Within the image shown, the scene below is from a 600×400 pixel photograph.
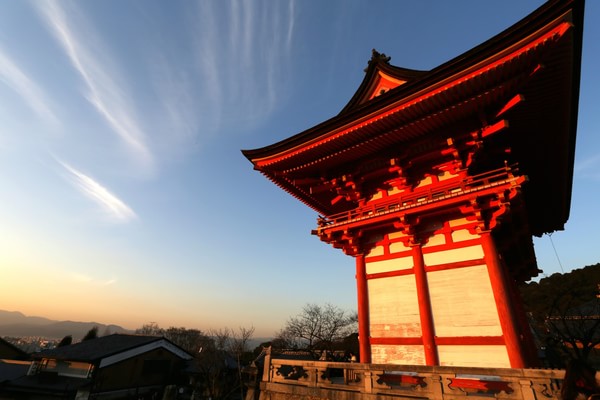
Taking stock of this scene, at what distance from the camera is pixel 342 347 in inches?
1714

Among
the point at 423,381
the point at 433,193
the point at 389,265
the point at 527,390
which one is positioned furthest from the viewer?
the point at 389,265

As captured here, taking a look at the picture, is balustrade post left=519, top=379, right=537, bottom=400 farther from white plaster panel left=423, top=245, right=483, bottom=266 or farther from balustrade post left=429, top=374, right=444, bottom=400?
white plaster panel left=423, top=245, right=483, bottom=266

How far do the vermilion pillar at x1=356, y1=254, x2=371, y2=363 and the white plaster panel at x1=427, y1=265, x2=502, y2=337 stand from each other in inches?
81.2

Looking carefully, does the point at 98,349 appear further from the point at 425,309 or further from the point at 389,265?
the point at 425,309

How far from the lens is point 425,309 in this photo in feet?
26.9

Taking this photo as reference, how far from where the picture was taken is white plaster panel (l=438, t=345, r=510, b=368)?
23.0 feet

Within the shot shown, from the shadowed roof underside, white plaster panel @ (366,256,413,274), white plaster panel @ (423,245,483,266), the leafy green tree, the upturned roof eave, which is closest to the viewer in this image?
the upturned roof eave

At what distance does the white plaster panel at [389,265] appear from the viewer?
30.5ft

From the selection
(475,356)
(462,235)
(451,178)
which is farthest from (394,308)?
(451,178)

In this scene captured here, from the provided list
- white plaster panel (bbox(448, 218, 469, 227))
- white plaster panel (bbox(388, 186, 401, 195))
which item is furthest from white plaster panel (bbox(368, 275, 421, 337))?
white plaster panel (bbox(388, 186, 401, 195))

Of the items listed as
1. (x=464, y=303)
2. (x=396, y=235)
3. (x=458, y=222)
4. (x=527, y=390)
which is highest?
(x=458, y=222)

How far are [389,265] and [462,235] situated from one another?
2423 millimetres

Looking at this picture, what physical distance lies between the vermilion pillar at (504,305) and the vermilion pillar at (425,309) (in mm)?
1683

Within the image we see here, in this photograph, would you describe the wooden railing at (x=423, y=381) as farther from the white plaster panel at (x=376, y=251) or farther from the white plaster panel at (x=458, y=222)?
the white plaster panel at (x=458, y=222)
